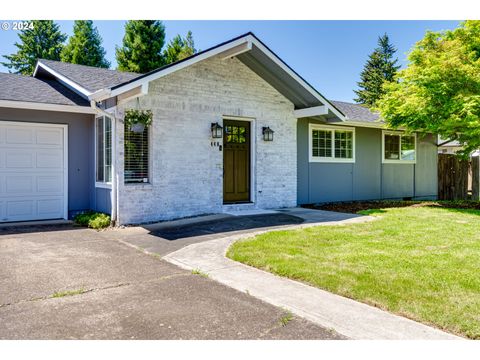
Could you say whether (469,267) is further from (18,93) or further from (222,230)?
(18,93)

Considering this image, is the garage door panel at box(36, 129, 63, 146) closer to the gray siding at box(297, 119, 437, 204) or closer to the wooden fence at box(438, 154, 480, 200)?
the gray siding at box(297, 119, 437, 204)

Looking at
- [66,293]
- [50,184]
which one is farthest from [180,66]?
[66,293]

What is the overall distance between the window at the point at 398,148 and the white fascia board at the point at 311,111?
4447 mm

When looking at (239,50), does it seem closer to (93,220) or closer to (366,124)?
(93,220)

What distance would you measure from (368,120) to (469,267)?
9.11 metres

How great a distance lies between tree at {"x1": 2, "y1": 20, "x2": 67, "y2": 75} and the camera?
115 feet

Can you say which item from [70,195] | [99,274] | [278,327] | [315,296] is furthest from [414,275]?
[70,195]

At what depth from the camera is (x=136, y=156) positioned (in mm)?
8859

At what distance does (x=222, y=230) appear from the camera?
7879 millimetres

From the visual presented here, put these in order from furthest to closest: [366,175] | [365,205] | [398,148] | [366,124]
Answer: [398,148]
[366,175]
[366,124]
[365,205]

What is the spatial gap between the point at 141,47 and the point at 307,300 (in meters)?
33.2

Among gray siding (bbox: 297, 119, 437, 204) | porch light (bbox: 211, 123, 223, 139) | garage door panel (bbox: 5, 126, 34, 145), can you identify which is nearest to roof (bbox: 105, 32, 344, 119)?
gray siding (bbox: 297, 119, 437, 204)

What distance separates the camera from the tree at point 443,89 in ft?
35.7

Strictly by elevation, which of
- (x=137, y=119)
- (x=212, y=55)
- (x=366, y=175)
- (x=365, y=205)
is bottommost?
(x=365, y=205)
